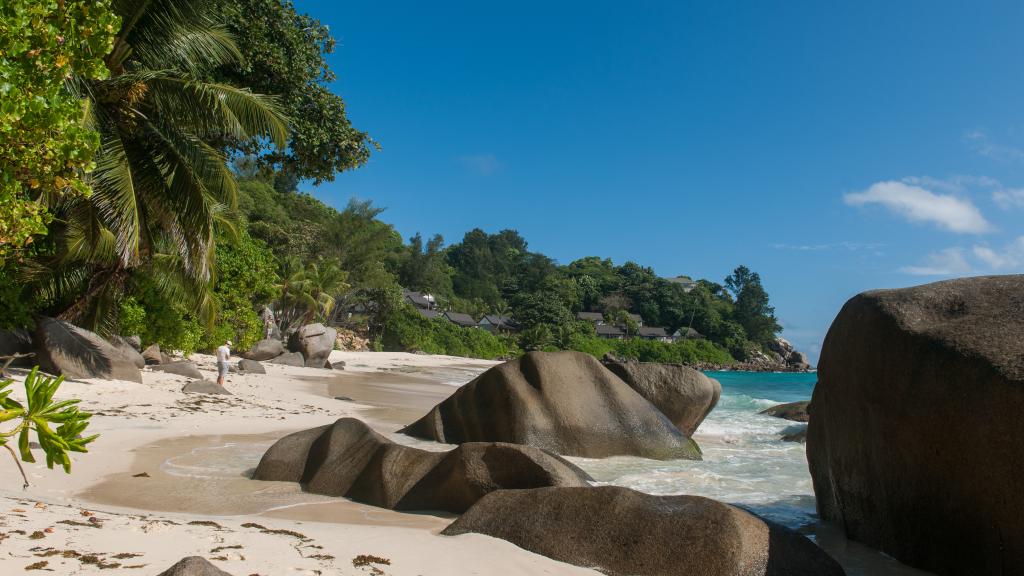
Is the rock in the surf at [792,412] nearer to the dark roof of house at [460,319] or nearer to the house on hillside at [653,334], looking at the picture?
the dark roof of house at [460,319]

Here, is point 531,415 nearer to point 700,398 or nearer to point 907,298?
point 700,398

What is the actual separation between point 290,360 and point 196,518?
68.8ft

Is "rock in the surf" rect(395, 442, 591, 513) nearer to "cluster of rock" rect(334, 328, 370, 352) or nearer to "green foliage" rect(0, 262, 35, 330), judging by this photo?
"green foliage" rect(0, 262, 35, 330)

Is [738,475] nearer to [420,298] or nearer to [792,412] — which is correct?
[792,412]

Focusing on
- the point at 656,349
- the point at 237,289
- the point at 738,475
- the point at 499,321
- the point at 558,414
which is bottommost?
the point at 738,475

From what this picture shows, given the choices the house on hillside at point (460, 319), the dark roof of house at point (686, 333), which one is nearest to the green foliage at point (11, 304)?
the house on hillside at point (460, 319)

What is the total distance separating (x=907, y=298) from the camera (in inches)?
198

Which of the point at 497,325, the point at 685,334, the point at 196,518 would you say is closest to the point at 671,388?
the point at 196,518

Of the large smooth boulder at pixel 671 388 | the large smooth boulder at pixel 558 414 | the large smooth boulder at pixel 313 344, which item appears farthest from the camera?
the large smooth boulder at pixel 313 344

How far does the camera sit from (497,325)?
7500 cm

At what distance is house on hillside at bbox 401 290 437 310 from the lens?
6819 centimetres

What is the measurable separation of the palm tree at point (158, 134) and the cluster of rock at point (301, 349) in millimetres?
11751

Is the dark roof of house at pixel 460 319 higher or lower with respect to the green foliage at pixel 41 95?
higher

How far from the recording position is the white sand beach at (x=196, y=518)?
146 inches
